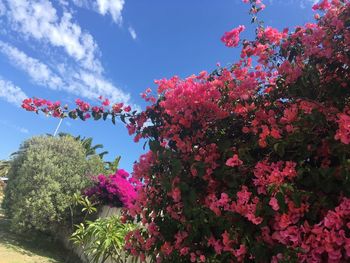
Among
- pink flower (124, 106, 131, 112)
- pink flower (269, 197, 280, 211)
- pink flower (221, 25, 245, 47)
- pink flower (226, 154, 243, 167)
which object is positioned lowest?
pink flower (269, 197, 280, 211)

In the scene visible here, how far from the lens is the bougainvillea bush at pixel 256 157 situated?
251cm

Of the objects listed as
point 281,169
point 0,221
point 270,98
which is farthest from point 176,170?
point 0,221

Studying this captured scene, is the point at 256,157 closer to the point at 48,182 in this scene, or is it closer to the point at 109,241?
the point at 109,241

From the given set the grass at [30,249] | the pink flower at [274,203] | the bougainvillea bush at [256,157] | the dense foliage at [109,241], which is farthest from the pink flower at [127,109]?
the grass at [30,249]

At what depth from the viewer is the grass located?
9.49 metres

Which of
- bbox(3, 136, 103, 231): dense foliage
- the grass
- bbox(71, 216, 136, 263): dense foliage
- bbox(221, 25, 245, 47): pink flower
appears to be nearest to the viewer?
bbox(221, 25, 245, 47): pink flower

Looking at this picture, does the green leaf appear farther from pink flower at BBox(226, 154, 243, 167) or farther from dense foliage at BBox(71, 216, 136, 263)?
dense foliage at BBox(71, 216, 136, 263)

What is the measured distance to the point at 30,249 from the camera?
36.4 feet

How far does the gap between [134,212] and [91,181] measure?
8544mm

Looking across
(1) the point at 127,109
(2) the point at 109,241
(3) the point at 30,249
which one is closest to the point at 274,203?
(1) the point at 127,109

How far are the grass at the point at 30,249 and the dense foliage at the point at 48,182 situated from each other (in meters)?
0.48

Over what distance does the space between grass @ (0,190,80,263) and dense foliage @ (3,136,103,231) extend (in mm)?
477

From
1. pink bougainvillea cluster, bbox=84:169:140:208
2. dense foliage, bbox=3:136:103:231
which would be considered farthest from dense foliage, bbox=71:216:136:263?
dense foliage, bbox=3:136:103:231

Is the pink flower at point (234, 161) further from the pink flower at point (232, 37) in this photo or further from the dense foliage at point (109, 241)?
the dense foliage at point (109, 241)
